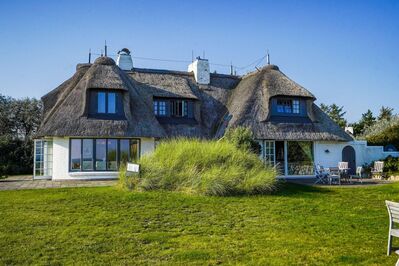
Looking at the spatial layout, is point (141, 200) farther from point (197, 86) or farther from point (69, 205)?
point (197, 86)

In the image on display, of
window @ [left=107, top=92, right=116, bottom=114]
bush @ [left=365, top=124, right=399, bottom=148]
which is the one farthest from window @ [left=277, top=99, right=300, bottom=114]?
bush @ [left=365, top=124, right=399, bottom=148]

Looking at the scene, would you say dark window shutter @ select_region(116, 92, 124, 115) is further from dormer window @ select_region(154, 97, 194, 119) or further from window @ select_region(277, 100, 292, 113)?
window @ select_region(277, 100, 292, 113)

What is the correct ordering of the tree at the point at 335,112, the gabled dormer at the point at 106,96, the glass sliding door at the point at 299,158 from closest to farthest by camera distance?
1. the gabled dormer at the point at 106,96
2. the glass sliding door at the point at 299,158
3. the tree at the point at 335,112

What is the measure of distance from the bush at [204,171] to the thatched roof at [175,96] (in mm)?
5275

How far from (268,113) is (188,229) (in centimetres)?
1407

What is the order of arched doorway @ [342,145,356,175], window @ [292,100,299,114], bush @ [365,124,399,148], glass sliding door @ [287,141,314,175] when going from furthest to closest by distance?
bush @ [365,124,399,148], arched doorway @ [342,145,356,175], window @ [292,100,299,114], glass sliding door @ [287,141,314,175]

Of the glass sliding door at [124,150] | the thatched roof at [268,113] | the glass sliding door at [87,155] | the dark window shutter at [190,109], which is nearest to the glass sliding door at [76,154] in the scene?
the glass sliding door at [87,155]

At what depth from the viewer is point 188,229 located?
7.77m

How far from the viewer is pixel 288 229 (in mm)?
7859

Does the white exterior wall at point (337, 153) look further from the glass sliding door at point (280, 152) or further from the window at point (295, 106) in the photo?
the window at point (295, 106)

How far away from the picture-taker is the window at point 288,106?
71.3ft

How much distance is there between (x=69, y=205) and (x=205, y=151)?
550cm

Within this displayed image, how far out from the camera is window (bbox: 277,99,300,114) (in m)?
21.7

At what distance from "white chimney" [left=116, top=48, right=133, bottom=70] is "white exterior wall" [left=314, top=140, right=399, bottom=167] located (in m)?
12.2
